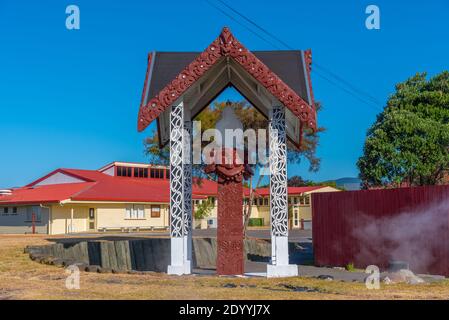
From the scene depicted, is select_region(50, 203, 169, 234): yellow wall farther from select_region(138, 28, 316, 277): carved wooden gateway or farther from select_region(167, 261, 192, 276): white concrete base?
select_region(167, 261, 192, 276): white concrete base

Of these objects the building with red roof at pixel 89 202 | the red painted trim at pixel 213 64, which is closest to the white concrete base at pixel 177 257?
the red painted trim at pixel 213 64

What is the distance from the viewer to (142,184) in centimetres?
5191

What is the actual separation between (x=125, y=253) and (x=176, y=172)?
8529 millimetres

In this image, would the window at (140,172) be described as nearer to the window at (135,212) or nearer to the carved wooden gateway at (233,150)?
the window at (135,212)

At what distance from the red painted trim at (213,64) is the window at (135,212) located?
1311 inches

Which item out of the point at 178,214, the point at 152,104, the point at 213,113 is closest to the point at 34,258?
the point at 178,214

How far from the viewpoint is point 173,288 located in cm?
1087

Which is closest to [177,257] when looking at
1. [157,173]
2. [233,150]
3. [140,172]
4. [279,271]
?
[279,271]

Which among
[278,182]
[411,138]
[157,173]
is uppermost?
[157,173]

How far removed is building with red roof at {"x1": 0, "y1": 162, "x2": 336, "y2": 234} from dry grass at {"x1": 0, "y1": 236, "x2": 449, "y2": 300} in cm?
2541

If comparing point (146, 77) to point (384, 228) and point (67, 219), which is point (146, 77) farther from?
→ point (67, 219)

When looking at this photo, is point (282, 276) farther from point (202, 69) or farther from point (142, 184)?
point (142, 184)

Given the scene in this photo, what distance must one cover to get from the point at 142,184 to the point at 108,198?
8.38m

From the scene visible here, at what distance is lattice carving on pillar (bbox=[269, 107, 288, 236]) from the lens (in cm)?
1441
